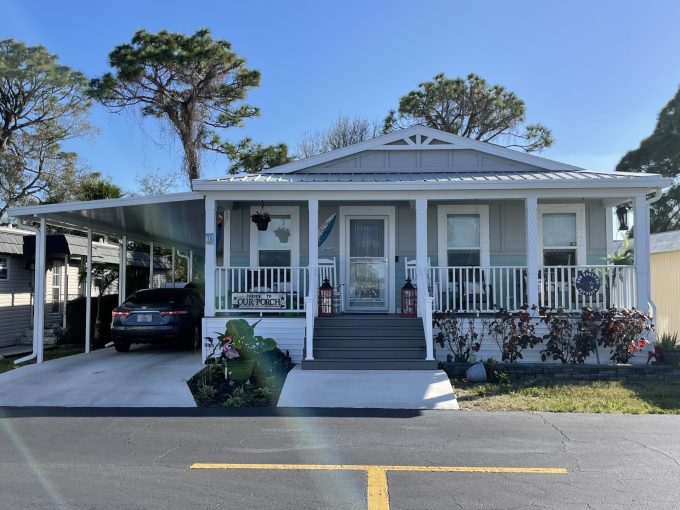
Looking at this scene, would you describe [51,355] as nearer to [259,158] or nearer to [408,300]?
[408,300]

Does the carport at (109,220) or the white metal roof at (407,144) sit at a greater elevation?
the white metal roof at (407,144)

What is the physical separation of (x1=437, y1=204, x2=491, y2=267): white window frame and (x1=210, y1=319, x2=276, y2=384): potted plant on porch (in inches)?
176

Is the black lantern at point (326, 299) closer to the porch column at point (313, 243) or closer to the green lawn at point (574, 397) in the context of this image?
the porch column at point (313, 243)

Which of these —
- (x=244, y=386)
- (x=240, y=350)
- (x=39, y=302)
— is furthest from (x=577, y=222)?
(x=39, y=302)

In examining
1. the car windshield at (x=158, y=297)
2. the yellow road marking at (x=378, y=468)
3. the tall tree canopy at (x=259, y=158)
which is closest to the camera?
the yellow road marking at (x=378, y=468)

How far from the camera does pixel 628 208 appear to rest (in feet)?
44.5

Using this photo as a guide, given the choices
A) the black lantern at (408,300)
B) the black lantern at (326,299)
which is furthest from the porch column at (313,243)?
the black lantern at (408,300)

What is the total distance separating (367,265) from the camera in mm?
12953

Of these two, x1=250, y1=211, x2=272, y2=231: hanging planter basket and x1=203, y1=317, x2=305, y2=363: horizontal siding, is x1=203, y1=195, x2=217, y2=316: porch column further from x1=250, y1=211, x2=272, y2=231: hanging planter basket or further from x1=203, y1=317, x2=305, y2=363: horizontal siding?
x1=250, y1=211, x2=272, y2=231: hanging planter basket

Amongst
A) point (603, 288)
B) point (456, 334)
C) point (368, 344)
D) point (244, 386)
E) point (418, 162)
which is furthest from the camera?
point (418, 162)

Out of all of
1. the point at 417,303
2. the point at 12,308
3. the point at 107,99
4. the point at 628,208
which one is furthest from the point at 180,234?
the point at 628,208

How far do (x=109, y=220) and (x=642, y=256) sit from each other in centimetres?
1097

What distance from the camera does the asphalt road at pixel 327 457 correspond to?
4754mm

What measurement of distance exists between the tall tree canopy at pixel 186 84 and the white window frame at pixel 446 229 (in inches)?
552
